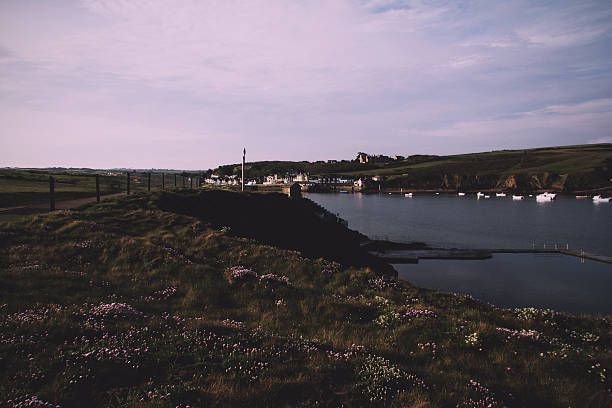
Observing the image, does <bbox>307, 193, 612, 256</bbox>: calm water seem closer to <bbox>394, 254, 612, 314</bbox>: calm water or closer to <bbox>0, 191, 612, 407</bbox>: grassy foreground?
<bbox>394, 254, 612, 314</bbox>: calm water

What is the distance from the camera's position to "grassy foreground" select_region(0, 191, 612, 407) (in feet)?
19.7

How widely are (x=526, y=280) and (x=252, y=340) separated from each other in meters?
49.4

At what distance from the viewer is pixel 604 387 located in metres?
7.17

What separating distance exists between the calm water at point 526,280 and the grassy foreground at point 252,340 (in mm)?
29163

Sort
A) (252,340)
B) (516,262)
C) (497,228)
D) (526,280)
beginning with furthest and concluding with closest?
(497,228)
(516,262)
(526,280)
(252,340)

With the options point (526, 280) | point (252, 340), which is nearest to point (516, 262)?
point (526, 280)

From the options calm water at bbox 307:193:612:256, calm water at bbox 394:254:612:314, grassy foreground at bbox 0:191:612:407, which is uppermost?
grassy foreground at bbox 0:191:612:407

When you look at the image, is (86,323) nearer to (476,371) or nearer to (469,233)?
(476,371)

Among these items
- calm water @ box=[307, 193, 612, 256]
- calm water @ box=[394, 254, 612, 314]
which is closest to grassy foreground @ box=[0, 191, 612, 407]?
calm water @ box=[394, 254, 612, 314]

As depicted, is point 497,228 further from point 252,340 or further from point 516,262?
point 252,340

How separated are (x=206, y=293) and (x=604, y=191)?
253825mm

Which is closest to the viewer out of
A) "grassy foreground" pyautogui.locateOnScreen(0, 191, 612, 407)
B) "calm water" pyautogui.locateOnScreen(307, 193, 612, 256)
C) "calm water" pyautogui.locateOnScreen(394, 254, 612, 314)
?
"grassy foreground" pyautogui.locateOnScreen(0, 191, 612, 407)

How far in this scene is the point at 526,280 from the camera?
44.4m

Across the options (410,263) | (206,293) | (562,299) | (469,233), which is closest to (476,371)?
(206,293)
